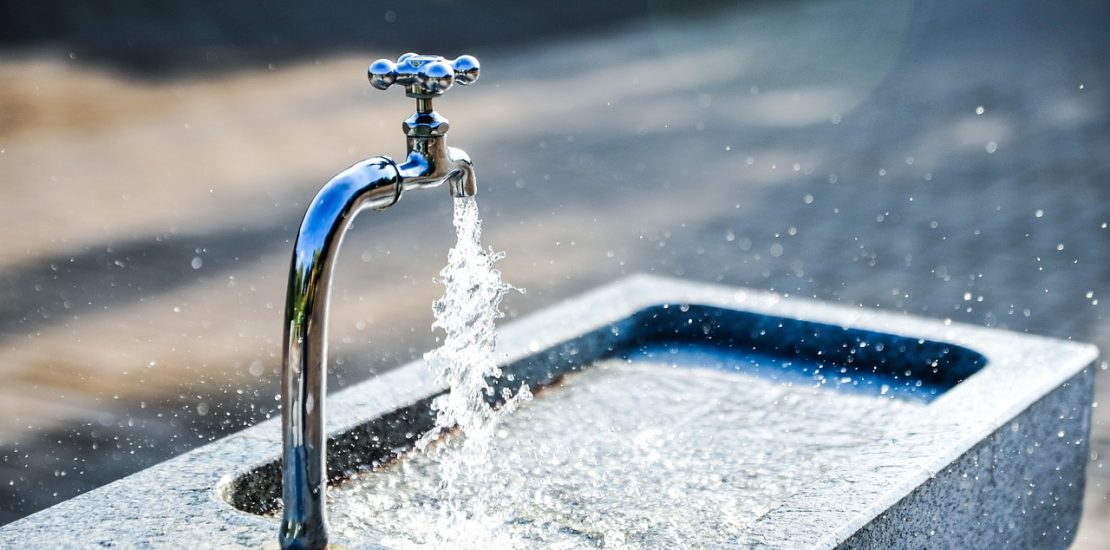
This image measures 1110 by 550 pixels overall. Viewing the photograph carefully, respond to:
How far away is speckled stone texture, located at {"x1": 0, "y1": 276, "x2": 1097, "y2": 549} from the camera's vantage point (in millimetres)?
2180

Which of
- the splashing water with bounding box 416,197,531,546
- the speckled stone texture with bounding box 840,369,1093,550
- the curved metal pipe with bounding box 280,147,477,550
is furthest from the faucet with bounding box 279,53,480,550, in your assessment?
the speckled stone texture with bounding box 840,369,1093,550

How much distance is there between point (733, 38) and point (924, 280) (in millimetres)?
10196

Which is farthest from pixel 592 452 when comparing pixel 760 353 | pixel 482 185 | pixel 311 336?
pixel 482 185

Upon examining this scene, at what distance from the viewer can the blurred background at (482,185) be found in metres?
5.42

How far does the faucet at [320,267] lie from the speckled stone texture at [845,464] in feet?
0.53

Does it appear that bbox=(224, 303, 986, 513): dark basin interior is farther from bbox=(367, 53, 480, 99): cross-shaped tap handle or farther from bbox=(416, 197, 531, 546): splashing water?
bbox=(367, 53, 480, 99): cross-shaped tap handle

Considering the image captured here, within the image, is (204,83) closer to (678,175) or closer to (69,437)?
(678,175)

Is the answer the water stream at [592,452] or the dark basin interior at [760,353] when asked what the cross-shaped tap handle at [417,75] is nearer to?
the water stream at [592,452]

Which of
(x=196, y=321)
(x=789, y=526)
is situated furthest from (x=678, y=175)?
(x=789, y=526)

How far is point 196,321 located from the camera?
19.3ft

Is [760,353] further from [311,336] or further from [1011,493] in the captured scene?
[311,336]

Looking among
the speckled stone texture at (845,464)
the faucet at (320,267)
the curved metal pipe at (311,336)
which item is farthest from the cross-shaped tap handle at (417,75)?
the speckled stone texture at (845,464)

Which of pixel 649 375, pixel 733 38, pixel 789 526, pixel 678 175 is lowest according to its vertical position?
pixel 789 526

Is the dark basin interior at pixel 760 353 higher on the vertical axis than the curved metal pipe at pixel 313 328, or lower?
higher
